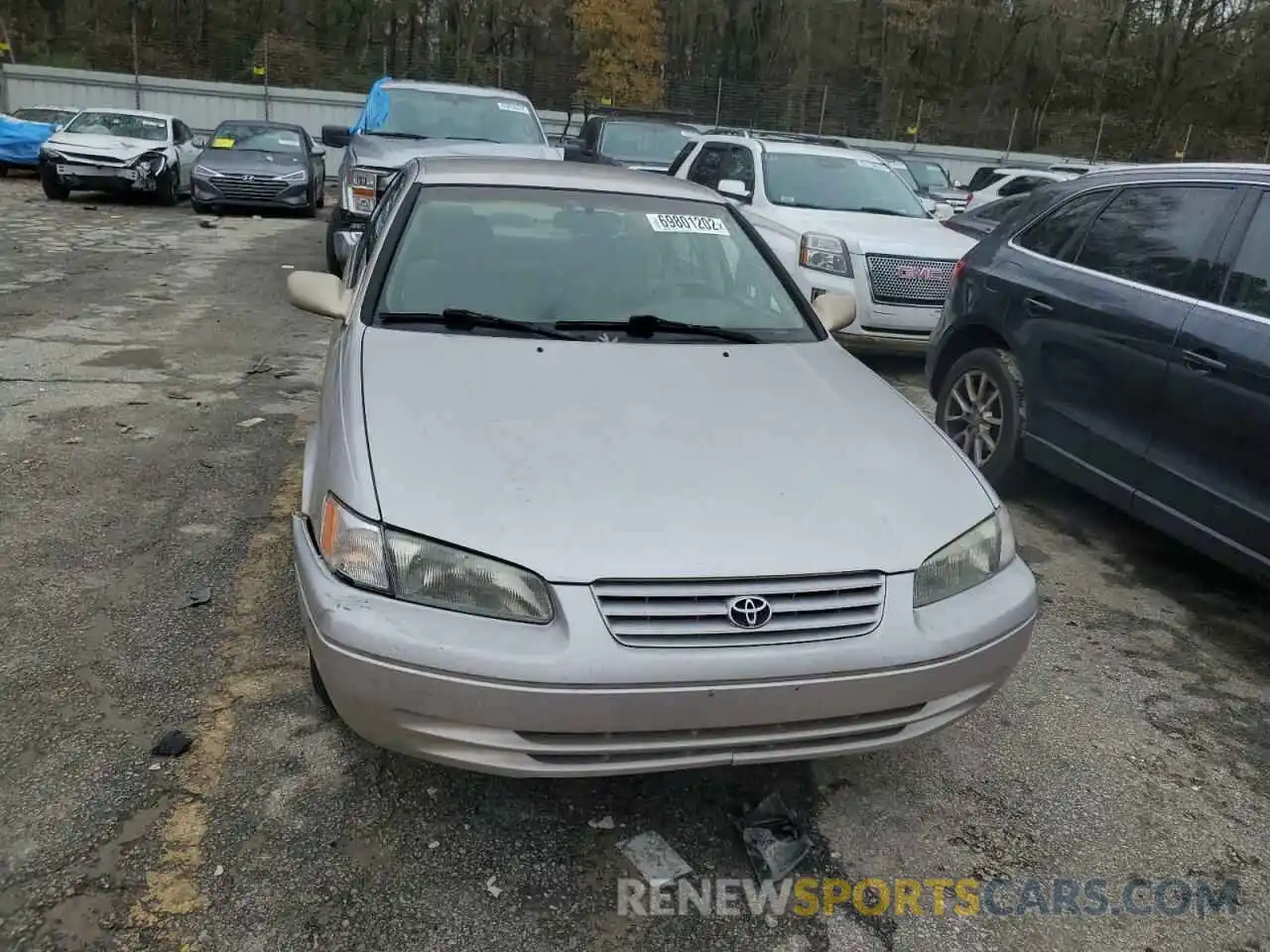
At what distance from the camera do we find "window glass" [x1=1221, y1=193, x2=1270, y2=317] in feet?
12.0

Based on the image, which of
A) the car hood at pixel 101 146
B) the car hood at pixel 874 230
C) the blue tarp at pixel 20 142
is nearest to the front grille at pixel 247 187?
the car hood at pixel 101 146

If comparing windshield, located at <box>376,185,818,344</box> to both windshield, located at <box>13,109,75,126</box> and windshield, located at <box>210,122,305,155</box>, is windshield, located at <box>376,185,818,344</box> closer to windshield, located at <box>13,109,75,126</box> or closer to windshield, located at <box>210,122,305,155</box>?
windshield, located at <box>210,122,305,155</box>

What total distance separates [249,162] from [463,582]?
15.0 meters

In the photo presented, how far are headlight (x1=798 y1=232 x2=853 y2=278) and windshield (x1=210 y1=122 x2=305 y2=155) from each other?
11.5 metres

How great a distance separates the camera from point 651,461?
2.55m

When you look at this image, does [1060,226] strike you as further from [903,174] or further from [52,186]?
[52,186]

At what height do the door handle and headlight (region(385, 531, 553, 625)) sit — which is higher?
the door handle

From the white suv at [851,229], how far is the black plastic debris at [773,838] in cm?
456

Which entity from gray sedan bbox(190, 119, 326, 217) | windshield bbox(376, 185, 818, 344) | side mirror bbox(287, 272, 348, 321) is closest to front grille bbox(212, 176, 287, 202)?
gray sedan bbox(190, 119, 326, 217)

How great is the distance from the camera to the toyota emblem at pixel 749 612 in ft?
7.19

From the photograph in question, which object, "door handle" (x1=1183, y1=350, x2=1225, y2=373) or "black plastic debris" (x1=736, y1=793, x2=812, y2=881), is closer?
"black plastic debris" (x1=736, y1=793, x2=812, y2=881)

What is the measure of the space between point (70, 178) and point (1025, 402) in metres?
15.3

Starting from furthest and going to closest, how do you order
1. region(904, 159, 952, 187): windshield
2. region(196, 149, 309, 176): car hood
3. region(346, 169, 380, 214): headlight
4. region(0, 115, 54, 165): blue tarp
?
region(904, 159, 952, 187): windshield
region(0, 115, 54, 165): blue tarp
region(196, 149, 309, 176): car hood
region(346, 169, 380, 214): headlight

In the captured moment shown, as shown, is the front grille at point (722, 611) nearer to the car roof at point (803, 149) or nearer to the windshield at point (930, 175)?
the car roof at point (803, 149)
